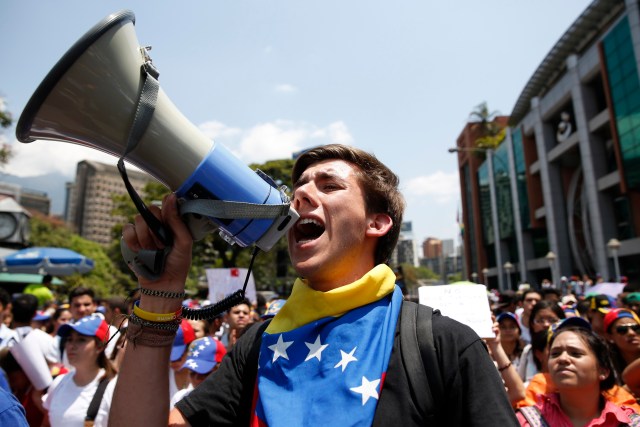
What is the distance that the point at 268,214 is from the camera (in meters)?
1.42

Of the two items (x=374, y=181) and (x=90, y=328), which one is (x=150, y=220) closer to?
A: (x=374, y=181)

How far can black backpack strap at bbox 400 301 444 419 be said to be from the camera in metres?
1.23

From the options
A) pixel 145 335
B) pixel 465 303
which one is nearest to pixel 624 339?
pixel 465 303

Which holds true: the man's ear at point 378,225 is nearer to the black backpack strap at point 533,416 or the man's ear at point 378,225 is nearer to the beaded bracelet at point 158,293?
the beaded bracelet at point 158,293

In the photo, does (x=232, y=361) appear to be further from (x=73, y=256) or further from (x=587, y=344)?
(x=73, y=256)

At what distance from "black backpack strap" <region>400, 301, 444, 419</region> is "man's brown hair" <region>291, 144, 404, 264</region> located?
0.44 meters

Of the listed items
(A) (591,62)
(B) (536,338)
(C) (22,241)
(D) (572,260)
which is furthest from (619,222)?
(C) (22,241)

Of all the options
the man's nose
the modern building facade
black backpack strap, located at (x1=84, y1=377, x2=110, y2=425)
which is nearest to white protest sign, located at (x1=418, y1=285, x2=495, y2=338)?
the man's nose

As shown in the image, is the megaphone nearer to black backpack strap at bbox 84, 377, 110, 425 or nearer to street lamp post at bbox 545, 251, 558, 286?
black backpack strap at bbox 84, 377, 110, 425

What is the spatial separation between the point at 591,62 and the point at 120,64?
103ft

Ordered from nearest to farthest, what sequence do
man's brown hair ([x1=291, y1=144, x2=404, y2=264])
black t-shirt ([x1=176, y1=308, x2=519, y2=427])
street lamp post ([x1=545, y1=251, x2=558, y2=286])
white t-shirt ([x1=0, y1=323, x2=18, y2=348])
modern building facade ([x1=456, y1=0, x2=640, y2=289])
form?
black t-shirt ([x1=176, y1=308, x2=519, y2=427])
man's brown hair ([x1=291, y1=144, x2=404, y2=264])
white t-shirt ([x1=0, y1=323, x2=18, y2=348])
modern building facade ([x1=456, y1=0, x2=640, y2=289])
street lamp post ([x1=545, y1=251, x2=558, y2=286])

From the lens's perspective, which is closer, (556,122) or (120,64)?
(120,64)

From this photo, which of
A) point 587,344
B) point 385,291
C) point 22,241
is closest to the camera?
point 385,291

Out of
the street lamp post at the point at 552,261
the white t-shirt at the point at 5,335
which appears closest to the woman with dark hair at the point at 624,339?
the white t-shirt at the point at 5,335
